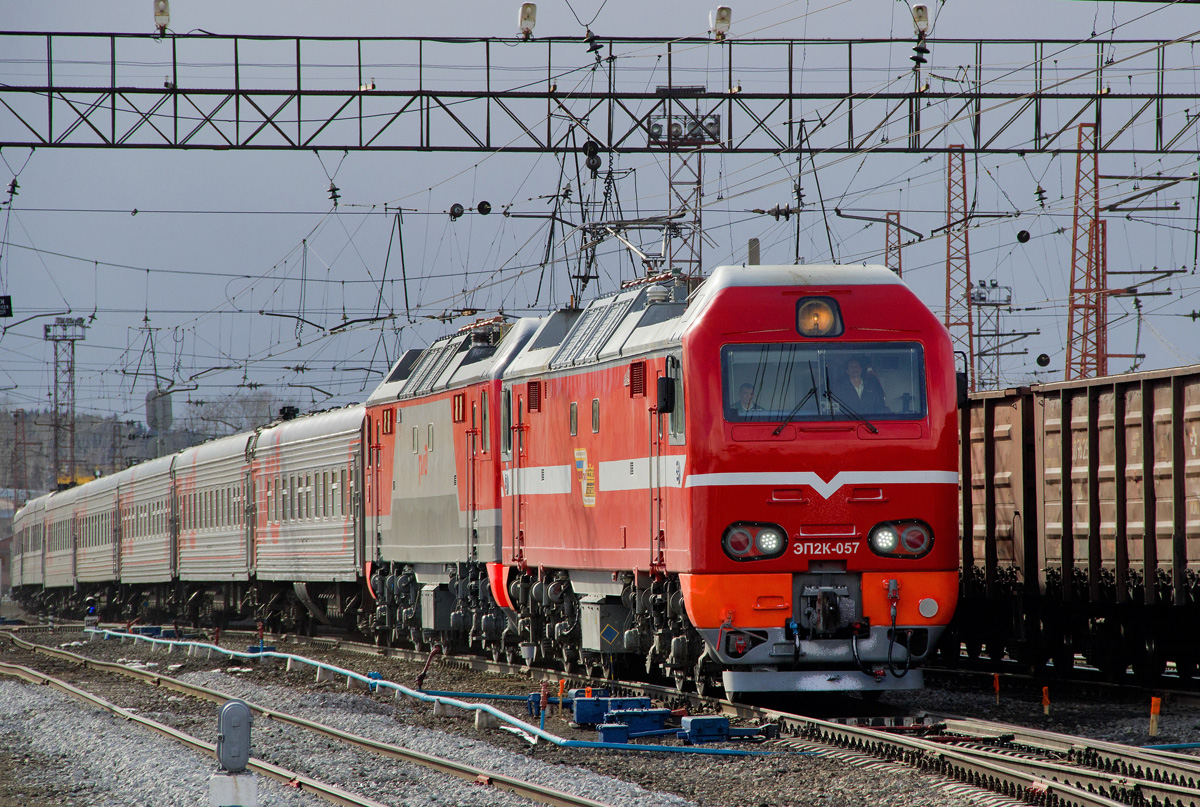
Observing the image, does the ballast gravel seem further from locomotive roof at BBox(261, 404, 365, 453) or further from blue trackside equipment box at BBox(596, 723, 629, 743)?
locomotive roof at BBox(261, 404, 365, 453)

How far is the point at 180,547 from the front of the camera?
36.3 metres

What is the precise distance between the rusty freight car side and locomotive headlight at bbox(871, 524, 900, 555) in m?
2.75

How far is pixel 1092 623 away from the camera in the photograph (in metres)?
16.2

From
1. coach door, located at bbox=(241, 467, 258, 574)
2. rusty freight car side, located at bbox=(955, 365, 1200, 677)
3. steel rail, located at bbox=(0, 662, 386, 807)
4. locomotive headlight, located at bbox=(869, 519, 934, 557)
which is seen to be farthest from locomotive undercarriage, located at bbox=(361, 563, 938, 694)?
coach door, located at bbox=(241, 467, 258, 574)

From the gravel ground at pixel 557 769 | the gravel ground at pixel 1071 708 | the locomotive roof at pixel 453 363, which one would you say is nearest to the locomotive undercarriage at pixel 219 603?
the locomotive roof at pixel 453 363

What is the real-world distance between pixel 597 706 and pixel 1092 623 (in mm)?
5916

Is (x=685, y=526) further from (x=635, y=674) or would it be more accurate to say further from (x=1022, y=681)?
(x=1022, y=681)

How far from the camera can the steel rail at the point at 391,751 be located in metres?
9.75

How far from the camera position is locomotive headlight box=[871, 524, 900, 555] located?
13242 mm

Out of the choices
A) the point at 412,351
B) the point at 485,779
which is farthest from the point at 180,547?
the point at 485,779

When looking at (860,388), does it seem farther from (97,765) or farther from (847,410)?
(97,765)

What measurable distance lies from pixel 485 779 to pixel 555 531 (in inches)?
264

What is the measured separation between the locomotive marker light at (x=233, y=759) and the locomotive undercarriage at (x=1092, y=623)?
9.46 metres

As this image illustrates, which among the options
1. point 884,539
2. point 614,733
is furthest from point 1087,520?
point 614,733
